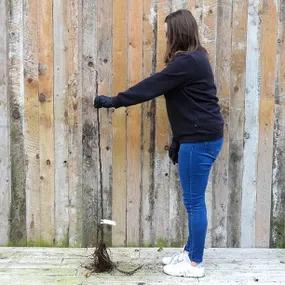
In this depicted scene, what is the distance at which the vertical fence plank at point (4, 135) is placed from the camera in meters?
4.54

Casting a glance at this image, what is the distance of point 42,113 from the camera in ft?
15.1

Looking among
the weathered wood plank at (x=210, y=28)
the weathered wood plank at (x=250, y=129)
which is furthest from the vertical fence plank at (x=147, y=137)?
the weathered wood plank at (x=250, y=129)

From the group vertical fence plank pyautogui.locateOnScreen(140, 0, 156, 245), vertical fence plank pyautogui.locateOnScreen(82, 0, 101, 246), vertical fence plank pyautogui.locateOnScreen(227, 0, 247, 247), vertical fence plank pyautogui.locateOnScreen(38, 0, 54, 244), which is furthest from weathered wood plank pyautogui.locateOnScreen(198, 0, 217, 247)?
vertical fence plank pyautogui.locateOnScreen(38, 0, 54, 244)

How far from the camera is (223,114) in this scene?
461 centimetres

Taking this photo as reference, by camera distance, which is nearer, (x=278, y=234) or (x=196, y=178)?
(x=196, y=178)

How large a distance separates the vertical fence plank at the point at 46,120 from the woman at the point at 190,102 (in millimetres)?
590

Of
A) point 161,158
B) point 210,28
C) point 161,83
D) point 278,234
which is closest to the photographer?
point 161,83

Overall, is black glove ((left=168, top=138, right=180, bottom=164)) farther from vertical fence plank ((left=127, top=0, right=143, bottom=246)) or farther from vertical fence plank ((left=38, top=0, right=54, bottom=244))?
vertical fence plank ((left=38, top=0, right=54, bottom=244))

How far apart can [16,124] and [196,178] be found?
1.38 meters

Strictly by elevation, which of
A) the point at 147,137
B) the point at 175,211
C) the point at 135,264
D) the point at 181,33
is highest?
the point at 181,33

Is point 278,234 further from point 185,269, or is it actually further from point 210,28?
point 210,28

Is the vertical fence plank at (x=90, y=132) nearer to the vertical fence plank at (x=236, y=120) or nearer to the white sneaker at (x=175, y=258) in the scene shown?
the white sneaker at (x=175, y=258)

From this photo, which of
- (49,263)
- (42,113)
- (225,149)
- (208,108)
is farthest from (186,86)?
(49,263)

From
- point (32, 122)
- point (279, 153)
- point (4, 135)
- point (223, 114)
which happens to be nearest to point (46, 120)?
point (32, 122)
